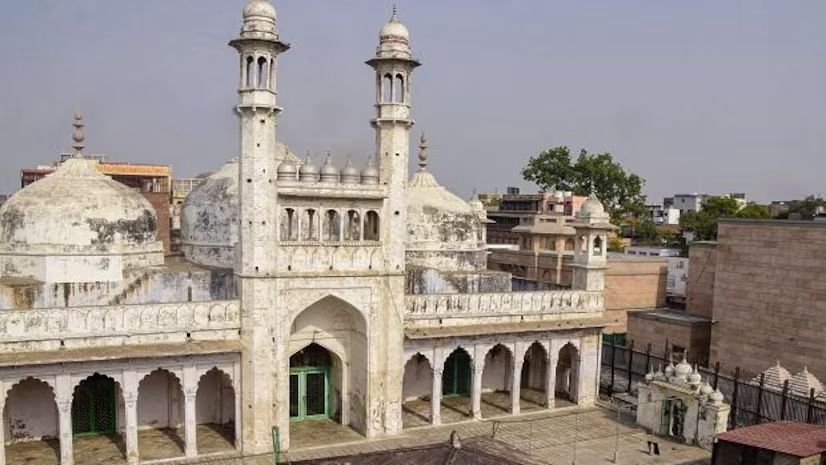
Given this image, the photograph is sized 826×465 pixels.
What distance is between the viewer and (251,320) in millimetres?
17234

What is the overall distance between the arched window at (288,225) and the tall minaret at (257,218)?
782 mm

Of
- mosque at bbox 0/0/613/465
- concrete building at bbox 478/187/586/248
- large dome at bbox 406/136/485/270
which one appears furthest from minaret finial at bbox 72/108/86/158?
concrete building at bbox 478/187/586/248

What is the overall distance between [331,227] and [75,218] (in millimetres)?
6954

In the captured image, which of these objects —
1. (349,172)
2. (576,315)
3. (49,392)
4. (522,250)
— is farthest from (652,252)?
(49,392)

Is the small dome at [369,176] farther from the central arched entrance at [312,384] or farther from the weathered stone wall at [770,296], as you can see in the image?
the weathered stone wall at [770,296]

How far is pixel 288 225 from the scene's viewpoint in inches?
722

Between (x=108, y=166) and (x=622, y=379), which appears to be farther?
(x=108, y=166)

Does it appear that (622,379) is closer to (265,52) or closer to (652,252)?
(265,52)

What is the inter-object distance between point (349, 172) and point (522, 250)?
741 inches

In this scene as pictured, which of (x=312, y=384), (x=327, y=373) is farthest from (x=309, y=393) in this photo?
(x=327, y=373)

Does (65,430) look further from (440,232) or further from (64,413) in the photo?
(440,232)

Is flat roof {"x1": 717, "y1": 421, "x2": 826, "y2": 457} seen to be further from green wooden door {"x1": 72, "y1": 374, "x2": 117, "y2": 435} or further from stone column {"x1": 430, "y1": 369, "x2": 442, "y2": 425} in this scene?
green wooden door {"x1": 72, "y1": 374, "x2": 117, "y2": 435}

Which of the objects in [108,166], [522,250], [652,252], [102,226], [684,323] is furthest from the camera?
[108,166]

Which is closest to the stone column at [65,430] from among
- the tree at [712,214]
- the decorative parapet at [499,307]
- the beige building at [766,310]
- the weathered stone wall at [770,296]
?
the decorative parapet at [499,307]
